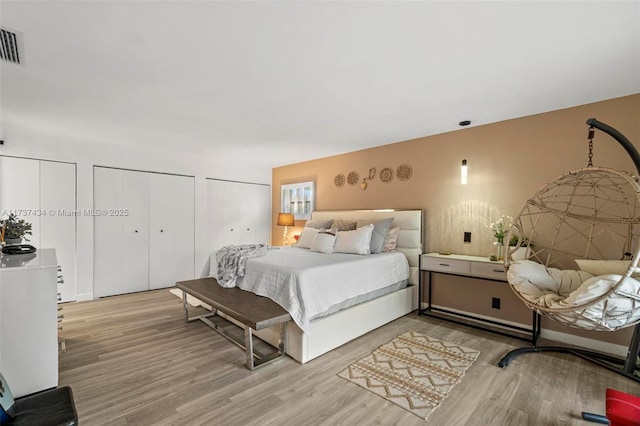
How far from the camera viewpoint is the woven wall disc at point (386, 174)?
4.52 metres

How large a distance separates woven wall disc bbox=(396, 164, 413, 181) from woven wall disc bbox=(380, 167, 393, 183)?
0.12 meters

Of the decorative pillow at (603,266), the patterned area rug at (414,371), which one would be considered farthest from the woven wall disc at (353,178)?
the decorative pillow at (603,266)

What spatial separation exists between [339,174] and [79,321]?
4.14 meters

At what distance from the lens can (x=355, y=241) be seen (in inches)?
151

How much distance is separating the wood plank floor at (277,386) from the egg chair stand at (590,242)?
0.26 metres

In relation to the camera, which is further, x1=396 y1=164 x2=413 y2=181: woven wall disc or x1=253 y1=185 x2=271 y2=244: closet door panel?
x1=253 y1=185 x2=271 y2=244: closet door panel

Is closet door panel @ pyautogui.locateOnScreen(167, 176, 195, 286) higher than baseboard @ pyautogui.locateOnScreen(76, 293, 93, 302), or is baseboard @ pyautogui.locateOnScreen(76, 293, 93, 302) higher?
closet door panel @ pyautogui.locateOnScreen(167, 176, 195, 286)

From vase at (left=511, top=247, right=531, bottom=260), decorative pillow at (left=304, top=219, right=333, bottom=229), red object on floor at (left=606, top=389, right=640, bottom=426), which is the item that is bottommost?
red object on floor at (left=606, top=389, right=640, bottom=426)

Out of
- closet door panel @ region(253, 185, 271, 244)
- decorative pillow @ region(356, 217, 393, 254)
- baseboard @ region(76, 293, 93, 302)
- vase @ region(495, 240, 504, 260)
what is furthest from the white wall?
vase @ region(495, 240, 504, 260)

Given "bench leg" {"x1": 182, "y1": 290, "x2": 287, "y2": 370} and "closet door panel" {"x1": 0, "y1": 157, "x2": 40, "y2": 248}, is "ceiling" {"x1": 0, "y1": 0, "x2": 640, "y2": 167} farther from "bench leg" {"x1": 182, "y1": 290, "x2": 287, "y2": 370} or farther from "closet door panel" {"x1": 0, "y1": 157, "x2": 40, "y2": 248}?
"bench leg" {"x1": 182, "y1": 290, "x2": 287, "y2": 370}

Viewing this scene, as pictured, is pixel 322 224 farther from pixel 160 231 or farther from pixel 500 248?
A: pixel 160 231

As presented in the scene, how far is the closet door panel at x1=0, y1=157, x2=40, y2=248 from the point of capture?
12.5ft

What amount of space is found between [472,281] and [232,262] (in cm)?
290

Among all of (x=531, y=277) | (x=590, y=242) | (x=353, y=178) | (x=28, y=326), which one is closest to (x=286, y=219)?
(x=353, y=178)
